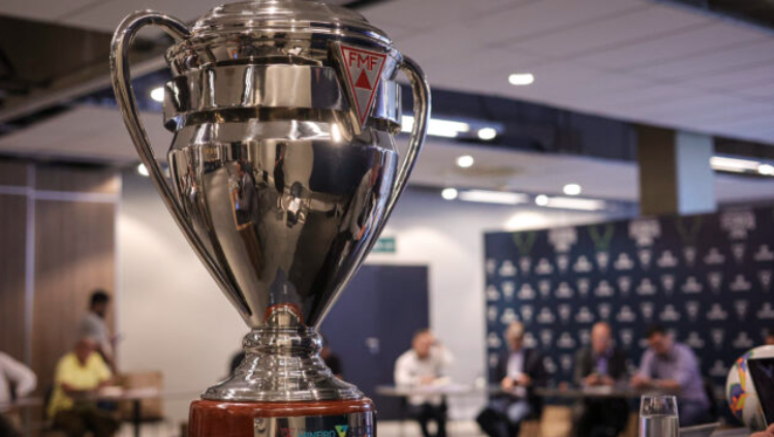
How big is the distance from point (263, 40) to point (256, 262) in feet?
0.81

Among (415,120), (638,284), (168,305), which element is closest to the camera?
(415,120)

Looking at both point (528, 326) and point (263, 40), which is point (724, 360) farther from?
point (263, 40)

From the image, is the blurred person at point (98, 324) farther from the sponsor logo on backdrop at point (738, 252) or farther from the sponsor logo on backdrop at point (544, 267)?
the sponsor logo on backdrop at point (738, 252)

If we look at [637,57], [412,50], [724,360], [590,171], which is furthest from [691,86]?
[590,171]

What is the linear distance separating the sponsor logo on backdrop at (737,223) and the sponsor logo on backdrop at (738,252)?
6cm

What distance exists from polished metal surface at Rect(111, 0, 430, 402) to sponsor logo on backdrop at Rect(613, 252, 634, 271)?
8.46m

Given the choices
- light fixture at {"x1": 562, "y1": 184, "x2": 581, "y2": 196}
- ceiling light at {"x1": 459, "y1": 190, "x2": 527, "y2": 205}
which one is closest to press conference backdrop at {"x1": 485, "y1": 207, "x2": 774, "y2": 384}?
light fixture at {"x1": 562, "y1": 184, "x2": 581, "y2": 196}

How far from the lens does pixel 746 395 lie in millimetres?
1645

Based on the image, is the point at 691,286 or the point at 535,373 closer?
the point at 535,373

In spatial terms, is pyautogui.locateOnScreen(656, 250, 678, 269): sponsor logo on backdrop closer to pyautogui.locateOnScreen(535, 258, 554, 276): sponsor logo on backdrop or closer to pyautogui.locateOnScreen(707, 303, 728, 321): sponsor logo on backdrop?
pyautogui.locateOnScreen(707, 303, 728, 321): sponsor logo on backdrop

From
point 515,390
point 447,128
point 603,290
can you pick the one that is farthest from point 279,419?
point 603,290

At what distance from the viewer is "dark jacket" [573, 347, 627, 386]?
8172 mm

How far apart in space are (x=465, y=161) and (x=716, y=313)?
279 centimetres

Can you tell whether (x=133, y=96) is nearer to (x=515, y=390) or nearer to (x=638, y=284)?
(x=515, y=390)
